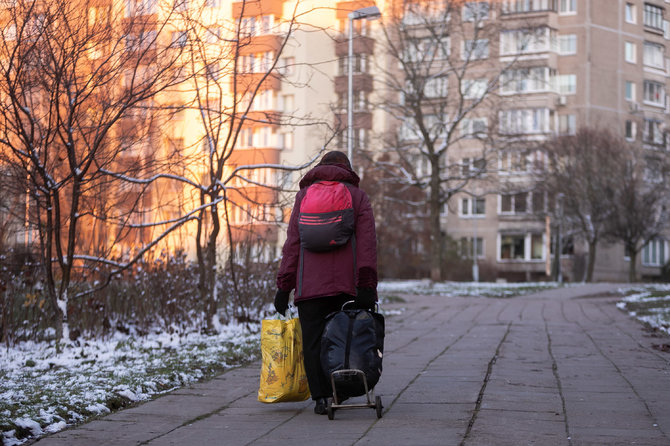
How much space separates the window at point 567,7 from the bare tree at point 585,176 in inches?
595

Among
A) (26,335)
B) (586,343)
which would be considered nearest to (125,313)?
(26,335)

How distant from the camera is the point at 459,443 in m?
5.72

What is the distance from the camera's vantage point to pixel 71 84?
10344 mm

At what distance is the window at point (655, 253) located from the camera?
70.3 meters

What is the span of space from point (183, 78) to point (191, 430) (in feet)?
18.0

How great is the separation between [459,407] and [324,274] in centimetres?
141

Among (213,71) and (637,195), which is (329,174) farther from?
(637,195)

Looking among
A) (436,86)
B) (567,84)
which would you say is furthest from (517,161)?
(567,84)

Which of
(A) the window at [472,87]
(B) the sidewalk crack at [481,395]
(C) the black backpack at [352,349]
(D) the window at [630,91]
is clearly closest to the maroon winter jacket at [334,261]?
(C) the black backpack at [352,349]

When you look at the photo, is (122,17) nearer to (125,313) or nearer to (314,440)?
(125,313)

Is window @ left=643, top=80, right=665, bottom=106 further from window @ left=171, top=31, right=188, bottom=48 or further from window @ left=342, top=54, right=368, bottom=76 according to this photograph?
window @ left=171, top=31, right=188, bottom=48

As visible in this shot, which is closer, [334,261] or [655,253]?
[334,261]

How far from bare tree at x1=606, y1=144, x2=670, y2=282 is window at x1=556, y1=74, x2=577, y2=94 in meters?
15.3

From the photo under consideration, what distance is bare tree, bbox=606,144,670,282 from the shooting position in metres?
52.4
